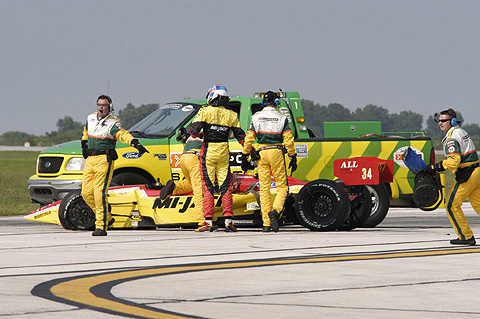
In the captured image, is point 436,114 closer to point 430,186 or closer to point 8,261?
point 430,186

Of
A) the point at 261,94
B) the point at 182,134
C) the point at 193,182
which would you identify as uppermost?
the point at 261,94

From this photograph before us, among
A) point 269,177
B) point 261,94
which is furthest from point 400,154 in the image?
point 269,177

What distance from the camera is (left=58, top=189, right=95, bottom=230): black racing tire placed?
43.1ft

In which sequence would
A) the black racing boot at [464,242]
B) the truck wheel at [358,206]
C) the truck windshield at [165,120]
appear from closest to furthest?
the black racing boot at [464,242]
the truck wheel at [358,206]
the truck windshield at [165,120]

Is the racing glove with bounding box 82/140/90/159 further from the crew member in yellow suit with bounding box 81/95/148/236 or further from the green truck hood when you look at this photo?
the green truck hood

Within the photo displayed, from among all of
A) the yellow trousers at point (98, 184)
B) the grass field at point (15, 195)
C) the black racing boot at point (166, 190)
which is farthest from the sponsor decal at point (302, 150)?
the grass field at point (15, 195)

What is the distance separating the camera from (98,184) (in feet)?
40.1

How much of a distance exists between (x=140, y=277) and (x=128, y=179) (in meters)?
7.02

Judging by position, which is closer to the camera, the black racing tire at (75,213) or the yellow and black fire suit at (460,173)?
the yellow and black fire suit at (460,173)

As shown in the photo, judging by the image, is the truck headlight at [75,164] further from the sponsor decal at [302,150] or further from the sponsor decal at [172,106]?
the sponsor decal at [302,150]

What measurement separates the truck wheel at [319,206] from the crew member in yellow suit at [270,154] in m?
0.29

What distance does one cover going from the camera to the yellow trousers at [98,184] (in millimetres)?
12227

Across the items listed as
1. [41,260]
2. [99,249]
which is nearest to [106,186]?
[99,249]

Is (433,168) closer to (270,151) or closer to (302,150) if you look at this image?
(270,151)
